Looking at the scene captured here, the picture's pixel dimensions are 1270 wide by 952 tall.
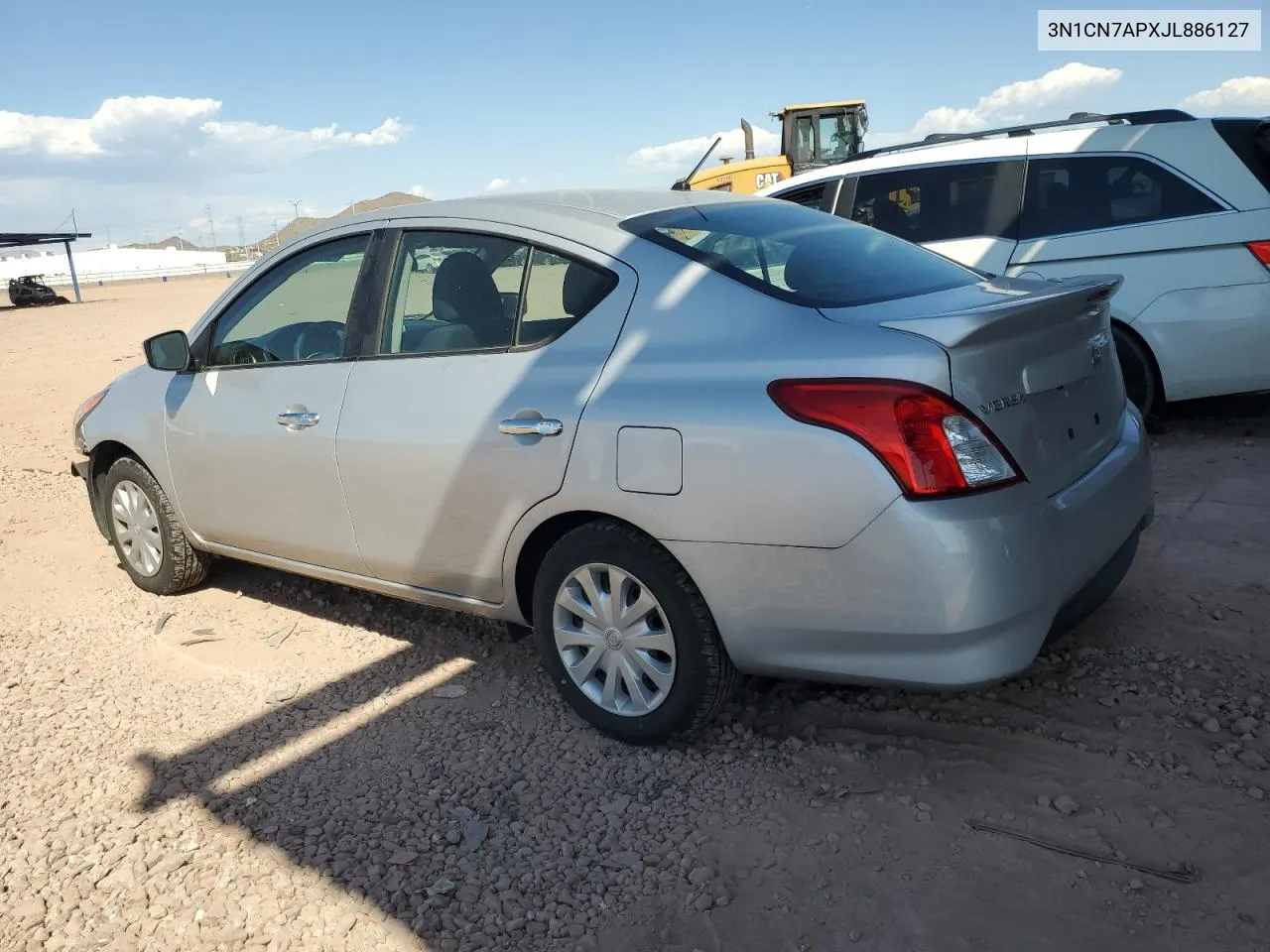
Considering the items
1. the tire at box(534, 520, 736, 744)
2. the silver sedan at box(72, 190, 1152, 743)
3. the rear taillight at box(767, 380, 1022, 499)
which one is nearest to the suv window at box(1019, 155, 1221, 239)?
the silver sedan at box(72, 190, 1152, 743)

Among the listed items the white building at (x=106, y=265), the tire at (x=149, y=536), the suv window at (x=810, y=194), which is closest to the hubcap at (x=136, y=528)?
the tire at (x=149, y=536)

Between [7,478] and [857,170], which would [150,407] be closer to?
[7,478]

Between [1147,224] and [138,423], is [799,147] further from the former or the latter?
[138,423]

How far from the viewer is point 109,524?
16.1 ft

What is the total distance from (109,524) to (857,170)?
206 inches

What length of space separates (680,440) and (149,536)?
3134 mm

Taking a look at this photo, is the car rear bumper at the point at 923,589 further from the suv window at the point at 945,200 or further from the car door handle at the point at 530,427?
the suv window at the point at 945,200

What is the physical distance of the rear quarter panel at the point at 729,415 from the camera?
8.01 ft

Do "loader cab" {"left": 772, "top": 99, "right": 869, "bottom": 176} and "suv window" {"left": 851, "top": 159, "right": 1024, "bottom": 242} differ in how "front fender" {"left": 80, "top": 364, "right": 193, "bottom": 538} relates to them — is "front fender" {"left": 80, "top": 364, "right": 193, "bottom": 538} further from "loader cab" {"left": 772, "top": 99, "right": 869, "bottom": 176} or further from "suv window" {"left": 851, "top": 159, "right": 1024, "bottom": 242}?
"loader cab" {"left": 772, "top": 99, "right": 869, "bottom": 176}

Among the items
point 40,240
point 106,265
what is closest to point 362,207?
point 40,240

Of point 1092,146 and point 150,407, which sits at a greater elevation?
point 1092,146

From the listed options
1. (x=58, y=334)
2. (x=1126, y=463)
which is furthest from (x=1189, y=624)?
(x=58, y=334)

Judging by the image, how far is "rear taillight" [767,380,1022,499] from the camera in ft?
7.78

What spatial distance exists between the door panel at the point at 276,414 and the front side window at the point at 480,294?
217mm
